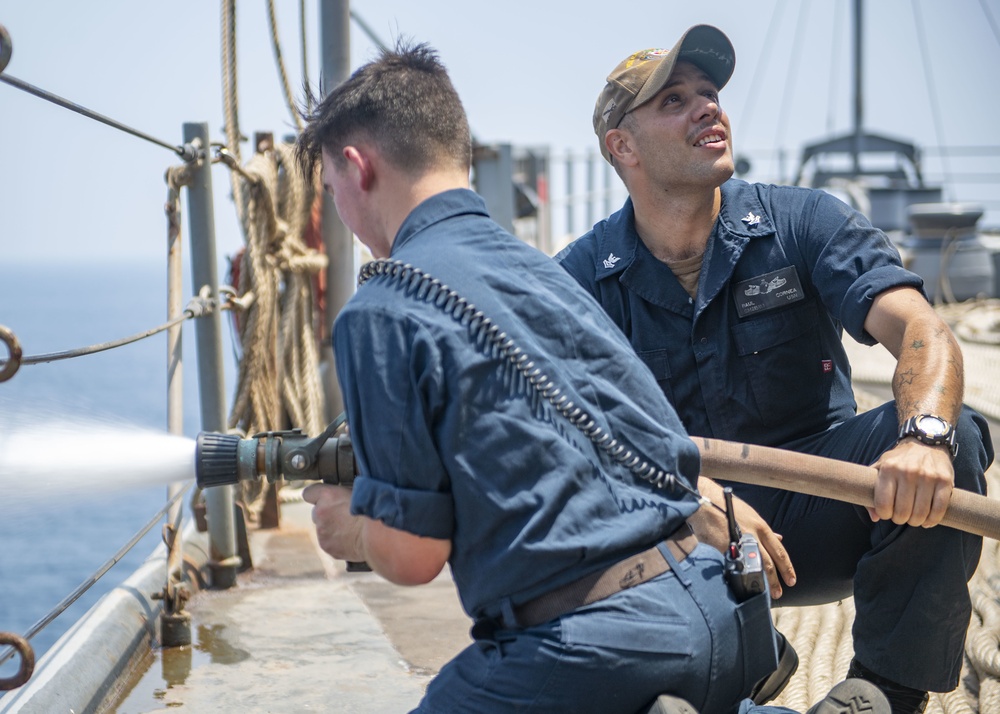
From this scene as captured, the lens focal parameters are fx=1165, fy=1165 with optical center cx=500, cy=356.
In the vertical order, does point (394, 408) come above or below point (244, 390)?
above

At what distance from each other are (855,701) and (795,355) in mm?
1007

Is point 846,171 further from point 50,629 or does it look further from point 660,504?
point 660,504

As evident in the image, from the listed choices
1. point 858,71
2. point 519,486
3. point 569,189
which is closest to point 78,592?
point 519,486

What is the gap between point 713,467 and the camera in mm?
2094

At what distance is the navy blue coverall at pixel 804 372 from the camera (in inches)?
88.2

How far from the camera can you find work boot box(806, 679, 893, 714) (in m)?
1.81

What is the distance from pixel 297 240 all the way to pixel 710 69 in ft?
7.56

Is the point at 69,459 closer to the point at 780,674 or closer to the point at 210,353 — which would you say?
the point at 210,353

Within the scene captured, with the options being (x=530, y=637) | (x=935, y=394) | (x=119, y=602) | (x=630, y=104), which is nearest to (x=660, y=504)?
(x=530, y=637)

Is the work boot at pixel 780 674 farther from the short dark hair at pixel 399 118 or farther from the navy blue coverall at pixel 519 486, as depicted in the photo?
the short dark hair at pixel 399 118

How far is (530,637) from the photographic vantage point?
5.37ft

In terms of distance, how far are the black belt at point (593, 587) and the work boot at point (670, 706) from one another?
159mm

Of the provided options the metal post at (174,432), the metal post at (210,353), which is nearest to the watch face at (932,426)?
the metal post at (174,432)

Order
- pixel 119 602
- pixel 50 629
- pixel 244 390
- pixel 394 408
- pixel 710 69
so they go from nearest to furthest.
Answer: pixel 394 408 < pixel 710 69 < pixel 119 602 < pixel 244 390 < pixel 50 629
